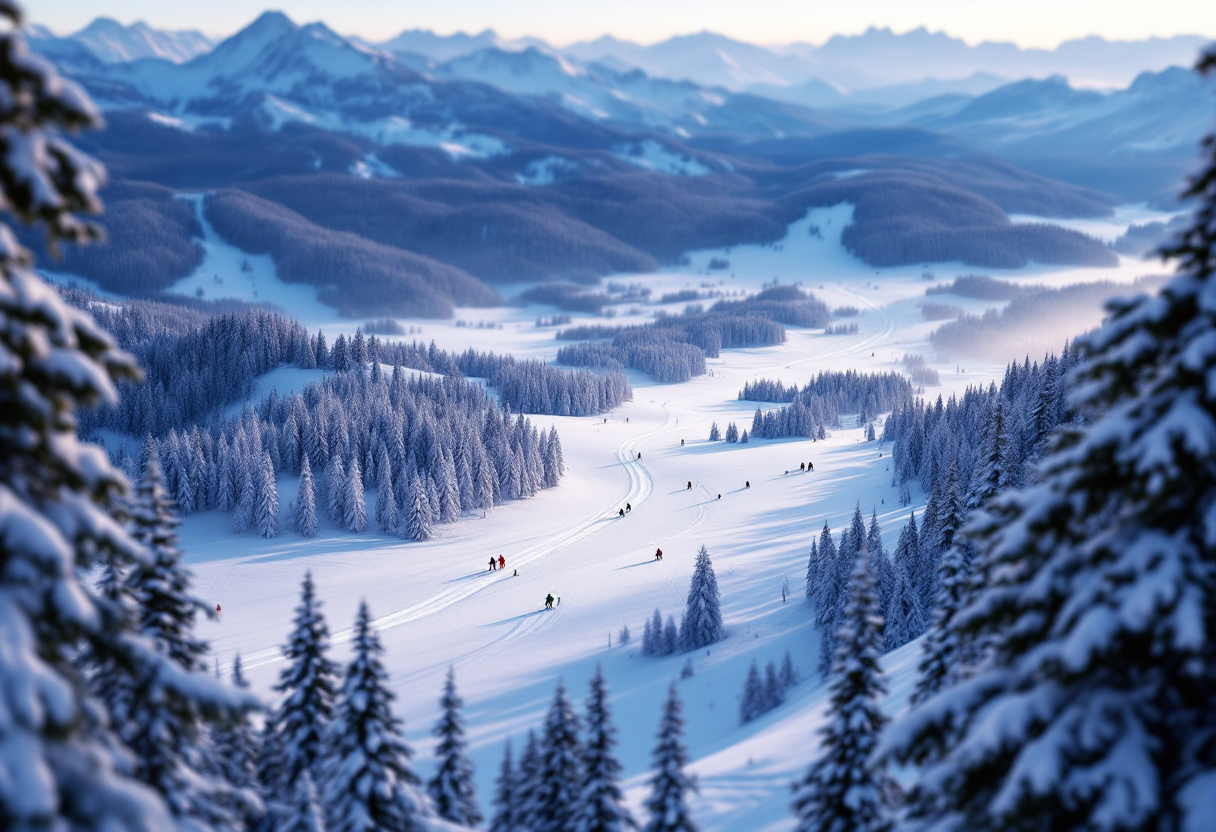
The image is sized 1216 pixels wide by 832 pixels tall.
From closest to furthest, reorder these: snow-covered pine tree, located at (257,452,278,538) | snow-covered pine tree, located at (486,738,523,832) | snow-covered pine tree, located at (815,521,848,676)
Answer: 1. snow-covered pine tree, located at (486,738,523,832)
2. snow-covered pine tree, located at (815,521,848,676)
3. snow-covered pine tree, located at (257,452,278,538)

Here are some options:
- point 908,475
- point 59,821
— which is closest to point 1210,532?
point 59,821

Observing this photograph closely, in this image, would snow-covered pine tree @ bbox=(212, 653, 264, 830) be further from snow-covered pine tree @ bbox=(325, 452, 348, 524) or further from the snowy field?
snow-covered pine tree @ bbox=(325, 452, 348, 524)

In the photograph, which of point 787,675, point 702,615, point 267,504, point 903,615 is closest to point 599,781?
point 787,675

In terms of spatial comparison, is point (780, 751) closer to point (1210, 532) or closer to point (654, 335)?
point (1210, 532)

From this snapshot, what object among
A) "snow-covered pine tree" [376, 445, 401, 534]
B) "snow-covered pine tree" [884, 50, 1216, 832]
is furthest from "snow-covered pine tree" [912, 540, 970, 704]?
"snow-covered pine tree" [376, 445, 401, 534]

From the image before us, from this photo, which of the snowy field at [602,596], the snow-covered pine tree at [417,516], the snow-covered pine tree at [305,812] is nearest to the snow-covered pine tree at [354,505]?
the snowy field at [602,596]
